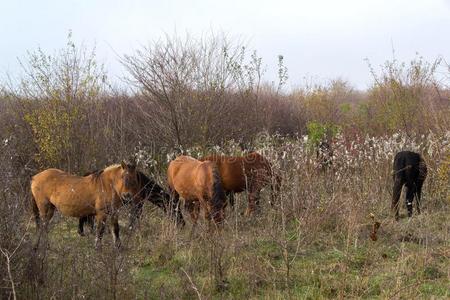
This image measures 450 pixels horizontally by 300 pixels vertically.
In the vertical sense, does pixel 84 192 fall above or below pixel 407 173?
below

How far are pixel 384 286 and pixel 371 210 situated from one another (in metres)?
3.47

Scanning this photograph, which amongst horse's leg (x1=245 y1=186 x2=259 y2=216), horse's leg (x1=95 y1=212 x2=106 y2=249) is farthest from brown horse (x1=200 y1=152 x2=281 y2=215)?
horse's leg (x1=95 y1=212 x2=106 y2=249)

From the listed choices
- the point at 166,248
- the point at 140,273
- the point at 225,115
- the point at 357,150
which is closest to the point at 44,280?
the point at 140,273

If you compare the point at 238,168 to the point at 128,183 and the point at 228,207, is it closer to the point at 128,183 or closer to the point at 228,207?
the point at 228,207

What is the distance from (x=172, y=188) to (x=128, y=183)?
273 cm

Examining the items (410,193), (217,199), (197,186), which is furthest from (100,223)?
(410,193)

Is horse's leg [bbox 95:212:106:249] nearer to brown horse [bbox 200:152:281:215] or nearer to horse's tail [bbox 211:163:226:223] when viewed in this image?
horse's tail [bbox 211:163:226:223]

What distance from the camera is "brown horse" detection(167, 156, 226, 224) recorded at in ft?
26.6

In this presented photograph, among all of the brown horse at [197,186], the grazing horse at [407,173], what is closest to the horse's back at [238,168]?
the brown horse at [197,186]

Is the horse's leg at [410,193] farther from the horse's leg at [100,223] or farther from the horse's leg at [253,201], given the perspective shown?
the horse's leg at [100,223]

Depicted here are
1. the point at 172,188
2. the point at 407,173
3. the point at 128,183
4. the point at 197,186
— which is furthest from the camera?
the point at 172,188

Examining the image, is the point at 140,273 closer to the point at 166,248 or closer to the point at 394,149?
the point at 166,248

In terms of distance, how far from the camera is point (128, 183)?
765 cm

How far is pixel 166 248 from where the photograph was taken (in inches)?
283
